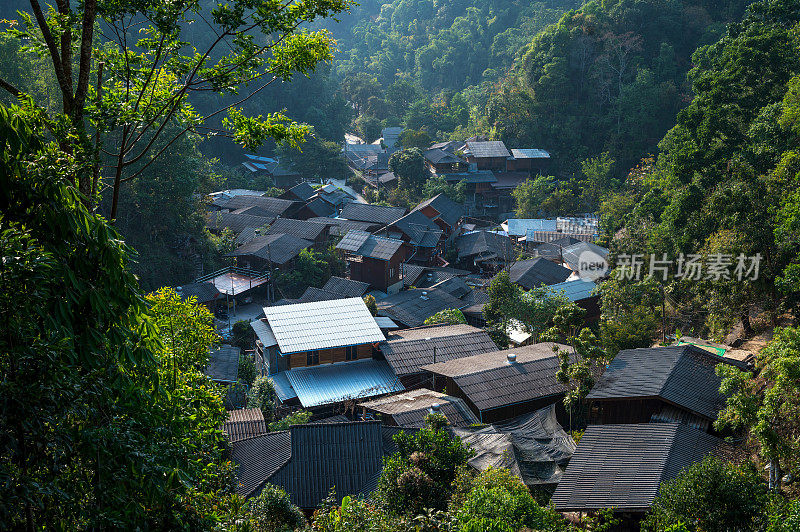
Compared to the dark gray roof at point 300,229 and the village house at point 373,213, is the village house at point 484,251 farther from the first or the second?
the dark gray roof at point 300,229

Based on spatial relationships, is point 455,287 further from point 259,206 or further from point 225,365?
point 259,206

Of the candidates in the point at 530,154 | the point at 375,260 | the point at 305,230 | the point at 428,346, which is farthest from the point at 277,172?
the point at 428,346

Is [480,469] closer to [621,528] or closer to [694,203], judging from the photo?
[621,528]

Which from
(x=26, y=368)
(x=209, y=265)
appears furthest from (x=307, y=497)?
(x=209, y=265)

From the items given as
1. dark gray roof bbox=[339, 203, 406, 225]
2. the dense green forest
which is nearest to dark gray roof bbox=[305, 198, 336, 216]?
dark gray roof bbox=[339, 203, 406, 225]

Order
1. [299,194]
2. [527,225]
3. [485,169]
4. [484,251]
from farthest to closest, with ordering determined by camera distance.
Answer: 1. [485,169]
2. [299,194]
3. [527,225]
4. [484,251]
